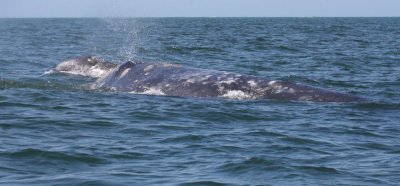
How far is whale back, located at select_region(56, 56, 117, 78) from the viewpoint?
22.0 metres

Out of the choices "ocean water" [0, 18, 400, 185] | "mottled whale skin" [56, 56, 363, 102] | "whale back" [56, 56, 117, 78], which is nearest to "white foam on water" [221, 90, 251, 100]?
"mottled whale skin" [56, 56, 363, 102]

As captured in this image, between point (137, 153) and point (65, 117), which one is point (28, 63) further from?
point (137, 153)

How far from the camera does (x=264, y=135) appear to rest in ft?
40.7

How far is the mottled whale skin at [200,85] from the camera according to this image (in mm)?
16656

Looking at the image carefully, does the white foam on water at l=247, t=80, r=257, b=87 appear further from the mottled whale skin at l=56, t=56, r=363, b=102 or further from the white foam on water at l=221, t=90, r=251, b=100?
the white foam on water at l=221, t=90, r=251, b=100

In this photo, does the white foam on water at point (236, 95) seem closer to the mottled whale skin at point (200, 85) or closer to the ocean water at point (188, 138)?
the mottled whale skin at point (200, 85)

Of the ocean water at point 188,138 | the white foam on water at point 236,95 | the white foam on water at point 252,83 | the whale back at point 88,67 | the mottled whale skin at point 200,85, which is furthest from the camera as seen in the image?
the whale back at point 88,67

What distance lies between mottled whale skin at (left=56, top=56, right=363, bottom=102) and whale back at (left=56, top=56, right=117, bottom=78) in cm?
221

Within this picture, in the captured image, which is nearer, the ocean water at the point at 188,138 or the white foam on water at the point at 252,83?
the ocean water at the point at 188,138

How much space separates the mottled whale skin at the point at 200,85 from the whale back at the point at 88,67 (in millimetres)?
2209

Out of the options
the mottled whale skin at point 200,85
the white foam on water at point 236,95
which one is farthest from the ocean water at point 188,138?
the mottled whale skin at point 200,85

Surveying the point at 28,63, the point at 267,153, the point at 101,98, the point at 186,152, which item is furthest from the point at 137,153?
the point at 28,63

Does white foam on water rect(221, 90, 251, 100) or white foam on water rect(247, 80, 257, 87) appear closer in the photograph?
white foam on water rect(221, 90, 251, 100)

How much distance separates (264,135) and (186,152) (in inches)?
79.2
